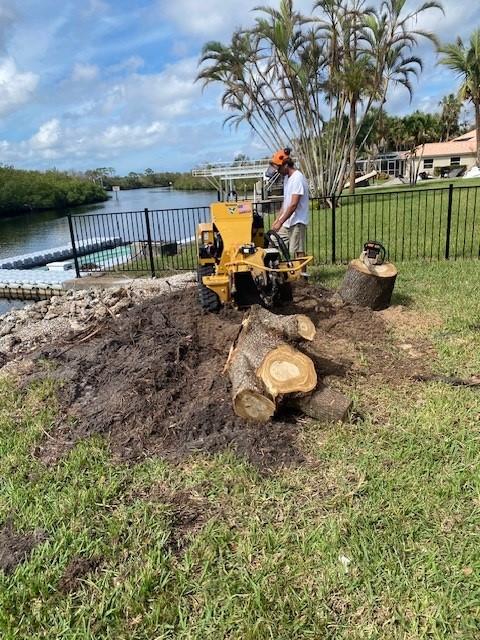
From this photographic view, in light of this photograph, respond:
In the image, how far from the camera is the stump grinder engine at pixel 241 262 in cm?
489

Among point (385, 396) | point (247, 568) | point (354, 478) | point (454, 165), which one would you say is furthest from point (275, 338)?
point (454, 165)

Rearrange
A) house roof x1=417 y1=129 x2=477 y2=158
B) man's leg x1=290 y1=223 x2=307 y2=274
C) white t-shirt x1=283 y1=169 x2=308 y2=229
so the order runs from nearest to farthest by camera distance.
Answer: white t-shirt x1=283 y1=169 x2=308 y2=229 < man's leg x1=290 y1=223 x2=307 y2=274 < house roof x1=417 y1=129 x2=477 y2=158

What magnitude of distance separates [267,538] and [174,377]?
6.43 feet

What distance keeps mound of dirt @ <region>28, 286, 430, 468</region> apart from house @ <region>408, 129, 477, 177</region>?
1895 inches

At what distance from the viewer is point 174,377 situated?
4246 mm

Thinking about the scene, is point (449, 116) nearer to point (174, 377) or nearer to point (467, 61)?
point (467, 61)

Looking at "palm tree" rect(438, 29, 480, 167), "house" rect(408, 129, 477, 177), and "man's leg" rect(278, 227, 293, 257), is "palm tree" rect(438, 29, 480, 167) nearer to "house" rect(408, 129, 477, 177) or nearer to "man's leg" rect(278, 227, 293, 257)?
"house" rect(408, 129, 477, 177)

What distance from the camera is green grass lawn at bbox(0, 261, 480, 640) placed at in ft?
6.96

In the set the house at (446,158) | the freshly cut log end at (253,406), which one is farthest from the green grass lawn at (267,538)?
the house at (446,158)

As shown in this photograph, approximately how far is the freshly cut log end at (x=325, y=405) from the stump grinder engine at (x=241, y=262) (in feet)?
4.75

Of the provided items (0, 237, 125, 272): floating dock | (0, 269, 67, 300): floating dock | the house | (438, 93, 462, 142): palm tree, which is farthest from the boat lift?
(438, 93, 462, 142): palm tree

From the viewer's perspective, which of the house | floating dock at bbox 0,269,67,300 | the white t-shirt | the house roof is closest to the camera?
the white t-shirt

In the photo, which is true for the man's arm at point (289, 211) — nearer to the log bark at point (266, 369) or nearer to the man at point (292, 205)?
the man at point (292, 205)

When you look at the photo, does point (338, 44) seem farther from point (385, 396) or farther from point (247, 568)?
point (247, 568)
